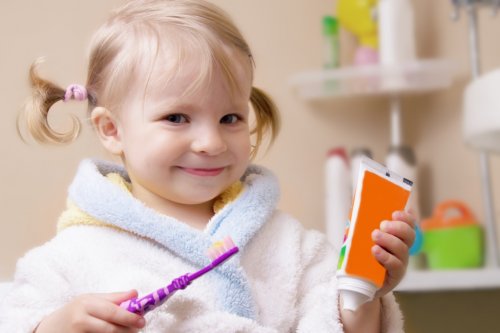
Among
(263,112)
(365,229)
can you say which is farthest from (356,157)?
(365,229)

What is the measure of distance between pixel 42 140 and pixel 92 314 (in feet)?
0.98

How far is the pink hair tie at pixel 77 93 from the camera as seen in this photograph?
2.72ft

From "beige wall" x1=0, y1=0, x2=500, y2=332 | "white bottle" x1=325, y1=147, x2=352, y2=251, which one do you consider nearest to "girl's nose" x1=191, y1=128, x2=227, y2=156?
"beige wall" x1=0, y1=0, x2=500, y2=332

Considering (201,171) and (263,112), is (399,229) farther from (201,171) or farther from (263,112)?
(263,112)

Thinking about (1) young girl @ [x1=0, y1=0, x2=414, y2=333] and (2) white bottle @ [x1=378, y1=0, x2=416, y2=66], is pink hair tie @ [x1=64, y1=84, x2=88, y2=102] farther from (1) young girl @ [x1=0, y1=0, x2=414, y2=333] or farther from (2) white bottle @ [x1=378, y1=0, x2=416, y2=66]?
(2) white bottle @ [x1=378, y1=0, x2=416, y2=66]

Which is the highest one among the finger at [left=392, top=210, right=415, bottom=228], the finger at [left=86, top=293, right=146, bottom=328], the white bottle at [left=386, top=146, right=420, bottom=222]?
the white bottle at [left=386, top=146, right=420, bottom=222]

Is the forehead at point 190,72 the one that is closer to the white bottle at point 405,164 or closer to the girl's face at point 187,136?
the girl's face at point 187,136

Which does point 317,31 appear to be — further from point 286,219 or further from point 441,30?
point 286,219

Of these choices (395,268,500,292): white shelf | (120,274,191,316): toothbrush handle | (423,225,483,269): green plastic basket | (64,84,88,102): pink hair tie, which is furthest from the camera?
(423,225,483,269): green plastic basket

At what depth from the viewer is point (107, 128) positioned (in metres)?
0.82

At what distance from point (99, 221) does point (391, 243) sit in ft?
1.01

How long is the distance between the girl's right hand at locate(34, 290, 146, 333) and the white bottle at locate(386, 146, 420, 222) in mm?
1101

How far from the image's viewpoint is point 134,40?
0.78 m

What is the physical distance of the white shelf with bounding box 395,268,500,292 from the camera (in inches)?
55.8
